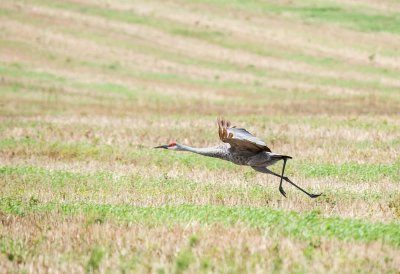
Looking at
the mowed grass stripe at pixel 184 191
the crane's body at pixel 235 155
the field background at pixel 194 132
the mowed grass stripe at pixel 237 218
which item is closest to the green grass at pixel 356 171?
the field background at pixel 194 132

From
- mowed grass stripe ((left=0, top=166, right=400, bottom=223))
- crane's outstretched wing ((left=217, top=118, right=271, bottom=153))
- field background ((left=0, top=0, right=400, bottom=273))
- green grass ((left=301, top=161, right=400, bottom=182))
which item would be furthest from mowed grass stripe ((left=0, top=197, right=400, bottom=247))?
green grass ((left=301, top=161, right=400, bottom=182))

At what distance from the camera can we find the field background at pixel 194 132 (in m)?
9.36

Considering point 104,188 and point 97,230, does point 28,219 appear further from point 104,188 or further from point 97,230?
point 104,188

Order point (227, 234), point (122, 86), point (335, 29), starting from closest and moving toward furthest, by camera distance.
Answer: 1. point (227, 234)
2. point (122, 86)
3. point (335, 29)

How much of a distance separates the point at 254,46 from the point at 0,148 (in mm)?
30419

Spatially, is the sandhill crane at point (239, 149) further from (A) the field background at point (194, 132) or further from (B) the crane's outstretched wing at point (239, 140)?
(A) the field background at point (194, 132)

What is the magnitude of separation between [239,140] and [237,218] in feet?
5.30

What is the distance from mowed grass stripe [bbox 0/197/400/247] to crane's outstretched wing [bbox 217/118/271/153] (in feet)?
3.61

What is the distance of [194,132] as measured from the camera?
23.1m

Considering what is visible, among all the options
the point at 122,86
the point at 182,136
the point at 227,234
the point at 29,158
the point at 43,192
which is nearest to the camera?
the point at 227,234

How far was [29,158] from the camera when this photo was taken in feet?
61.4

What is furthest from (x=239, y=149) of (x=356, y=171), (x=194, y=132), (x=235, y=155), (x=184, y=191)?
(x=194, y=132)

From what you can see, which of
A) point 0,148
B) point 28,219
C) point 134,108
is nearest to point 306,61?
point 134,108

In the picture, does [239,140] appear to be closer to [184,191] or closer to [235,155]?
[235,155]
